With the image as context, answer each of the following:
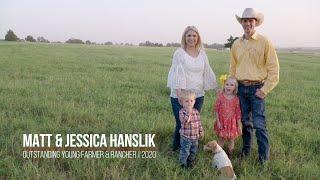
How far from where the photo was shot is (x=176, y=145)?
628 cm

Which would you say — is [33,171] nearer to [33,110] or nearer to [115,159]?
[115,159]

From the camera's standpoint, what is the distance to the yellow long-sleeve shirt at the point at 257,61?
582cm

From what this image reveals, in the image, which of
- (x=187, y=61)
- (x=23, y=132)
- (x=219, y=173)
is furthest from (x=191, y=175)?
(x=23, y=132)

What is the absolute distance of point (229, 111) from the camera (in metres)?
6.10

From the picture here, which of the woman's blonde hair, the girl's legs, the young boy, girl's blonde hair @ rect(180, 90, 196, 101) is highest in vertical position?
the woman's blonde hair

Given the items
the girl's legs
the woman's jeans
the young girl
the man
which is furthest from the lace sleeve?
the girl's legs

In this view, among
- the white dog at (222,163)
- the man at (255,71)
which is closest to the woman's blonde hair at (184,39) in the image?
the man at (255,71)

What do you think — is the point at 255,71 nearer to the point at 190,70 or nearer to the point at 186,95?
the point at 190,70

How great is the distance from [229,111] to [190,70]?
2.67 feet

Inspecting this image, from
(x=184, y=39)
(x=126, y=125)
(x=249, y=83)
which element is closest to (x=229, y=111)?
(x=249, y=83)

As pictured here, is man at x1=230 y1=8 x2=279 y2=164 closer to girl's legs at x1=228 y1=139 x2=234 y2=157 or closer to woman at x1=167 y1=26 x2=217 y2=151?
girl's legs at x1=228 y1=139 x2=234 y2=157

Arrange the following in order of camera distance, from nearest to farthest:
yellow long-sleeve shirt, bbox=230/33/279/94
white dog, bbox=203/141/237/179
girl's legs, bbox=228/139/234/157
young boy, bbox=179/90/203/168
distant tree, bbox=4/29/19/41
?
white dog, bbox=203/141/237/179 → young boy, bbox=179/90/203/168 → yellow long-sleeve shirt, bbox=230/33/279/94 → girl's legs, bbox=228/139/234/157 → distant tree, bbox=4/29/19/41

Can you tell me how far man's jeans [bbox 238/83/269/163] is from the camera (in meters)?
5.99

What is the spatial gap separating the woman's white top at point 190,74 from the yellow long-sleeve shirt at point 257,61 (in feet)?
1.48
